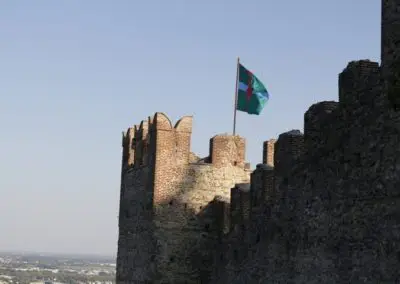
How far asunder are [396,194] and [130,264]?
43.9ft

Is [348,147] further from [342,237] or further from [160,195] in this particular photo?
[160,195]

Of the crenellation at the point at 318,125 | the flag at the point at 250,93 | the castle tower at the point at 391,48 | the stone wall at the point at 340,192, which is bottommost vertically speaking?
the stone wall at the point at 340,192

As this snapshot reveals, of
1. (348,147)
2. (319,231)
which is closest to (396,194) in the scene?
(348,147)

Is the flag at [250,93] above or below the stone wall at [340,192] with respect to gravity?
above

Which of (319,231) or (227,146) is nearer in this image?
(319,231)

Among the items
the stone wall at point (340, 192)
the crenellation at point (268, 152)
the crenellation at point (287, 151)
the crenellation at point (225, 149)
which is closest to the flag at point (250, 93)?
the crenellation at point (225, 149)

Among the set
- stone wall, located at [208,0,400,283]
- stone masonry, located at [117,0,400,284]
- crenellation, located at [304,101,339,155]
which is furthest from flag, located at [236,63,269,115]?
crenellation, located at [304,101,339,155]

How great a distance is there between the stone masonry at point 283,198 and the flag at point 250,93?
1.14 meters

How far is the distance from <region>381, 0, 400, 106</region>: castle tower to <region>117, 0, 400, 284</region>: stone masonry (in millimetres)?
15

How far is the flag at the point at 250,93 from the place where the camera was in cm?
2244

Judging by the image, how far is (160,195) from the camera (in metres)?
22.5

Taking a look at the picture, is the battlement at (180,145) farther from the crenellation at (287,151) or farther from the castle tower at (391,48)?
the castle tower at (391,48)

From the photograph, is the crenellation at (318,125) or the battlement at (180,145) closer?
the crenellation at (318,125)

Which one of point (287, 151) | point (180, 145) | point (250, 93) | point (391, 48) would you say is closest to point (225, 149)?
point (180, 145)
